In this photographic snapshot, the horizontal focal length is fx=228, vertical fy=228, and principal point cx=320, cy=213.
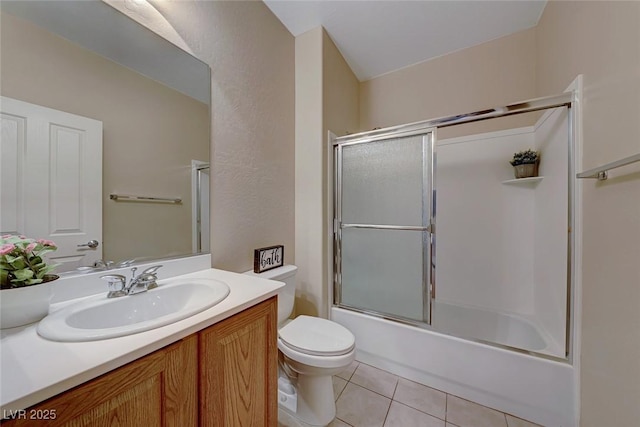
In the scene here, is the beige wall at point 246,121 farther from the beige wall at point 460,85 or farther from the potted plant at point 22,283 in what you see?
the beige wall at point 460,85

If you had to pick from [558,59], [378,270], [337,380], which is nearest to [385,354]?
[337,380]

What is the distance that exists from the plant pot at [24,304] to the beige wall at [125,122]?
264 millimetres

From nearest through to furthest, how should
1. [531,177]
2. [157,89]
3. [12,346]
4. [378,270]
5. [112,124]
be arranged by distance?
[12,346], [112,124], [157,89], [531,177], [378,270]

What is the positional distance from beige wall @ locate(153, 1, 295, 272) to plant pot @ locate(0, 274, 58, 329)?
65 cm

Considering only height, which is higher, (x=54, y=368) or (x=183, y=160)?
(x=183, y=160)

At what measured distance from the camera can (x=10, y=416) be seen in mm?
385

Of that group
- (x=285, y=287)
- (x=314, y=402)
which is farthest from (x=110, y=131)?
(x=314, y=402)

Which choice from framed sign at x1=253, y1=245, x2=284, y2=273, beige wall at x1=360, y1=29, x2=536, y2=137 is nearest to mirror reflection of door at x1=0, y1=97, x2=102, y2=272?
framed sign at x1=253, y1=245, x2=284, y2=273

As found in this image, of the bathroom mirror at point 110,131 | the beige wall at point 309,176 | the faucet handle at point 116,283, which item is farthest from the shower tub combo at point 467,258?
the faucet handle at point 116,283

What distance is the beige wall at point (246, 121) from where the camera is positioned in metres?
1.29

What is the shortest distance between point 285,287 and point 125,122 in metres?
1.19

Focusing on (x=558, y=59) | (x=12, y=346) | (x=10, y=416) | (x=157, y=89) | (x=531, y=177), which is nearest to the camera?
(x=10, y=416)

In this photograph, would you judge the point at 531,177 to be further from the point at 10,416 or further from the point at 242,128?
the point at 10,416

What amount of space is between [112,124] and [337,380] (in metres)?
1.94
